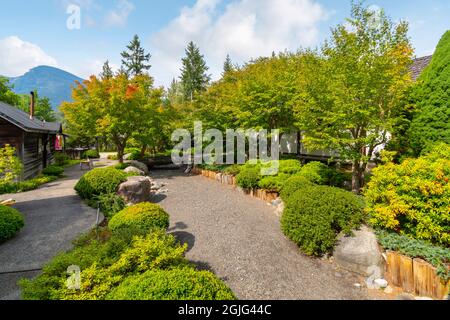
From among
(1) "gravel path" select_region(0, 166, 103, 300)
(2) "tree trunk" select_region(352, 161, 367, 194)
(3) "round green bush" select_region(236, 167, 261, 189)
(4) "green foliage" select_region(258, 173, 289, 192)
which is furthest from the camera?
(3) "round green bush" select_region(236, 167, 261, 189)

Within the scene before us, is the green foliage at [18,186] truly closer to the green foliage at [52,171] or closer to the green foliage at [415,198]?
the green foliage at [52,171]

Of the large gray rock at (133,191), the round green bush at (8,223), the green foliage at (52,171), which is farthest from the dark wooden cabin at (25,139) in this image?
the round green bush at (8,223)

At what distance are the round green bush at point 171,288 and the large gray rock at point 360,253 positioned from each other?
138 inches

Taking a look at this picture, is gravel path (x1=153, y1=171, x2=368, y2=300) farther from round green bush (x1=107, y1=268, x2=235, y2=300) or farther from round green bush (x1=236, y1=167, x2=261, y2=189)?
round green bush (x1=107, y1=268, x2=235, y2=300)

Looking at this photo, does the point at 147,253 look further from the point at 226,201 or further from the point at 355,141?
the point at 355,141

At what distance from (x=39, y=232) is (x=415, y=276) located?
348 inches

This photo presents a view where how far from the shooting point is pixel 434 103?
706cm

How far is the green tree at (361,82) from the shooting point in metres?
7.18

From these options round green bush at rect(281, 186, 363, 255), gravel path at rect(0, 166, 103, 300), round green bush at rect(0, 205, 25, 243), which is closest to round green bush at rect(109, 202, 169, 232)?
gravel path at rect(0, 166, 103, 300)

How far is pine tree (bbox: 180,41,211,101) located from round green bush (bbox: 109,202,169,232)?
32.4 m

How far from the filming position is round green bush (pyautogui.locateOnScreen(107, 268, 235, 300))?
8.22 feet

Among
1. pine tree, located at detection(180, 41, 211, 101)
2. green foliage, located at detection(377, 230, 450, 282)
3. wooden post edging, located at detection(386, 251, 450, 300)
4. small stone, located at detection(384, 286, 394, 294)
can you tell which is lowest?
small stone, located at detection(384, 286, 394, 294)

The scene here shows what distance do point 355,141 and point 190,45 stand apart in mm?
36496

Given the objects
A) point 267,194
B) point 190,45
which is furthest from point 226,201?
point 190,45
